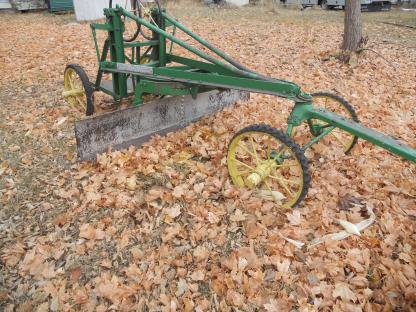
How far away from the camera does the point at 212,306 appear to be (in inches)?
102

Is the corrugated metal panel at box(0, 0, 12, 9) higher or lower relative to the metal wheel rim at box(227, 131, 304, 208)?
higher

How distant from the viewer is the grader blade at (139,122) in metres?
3.89

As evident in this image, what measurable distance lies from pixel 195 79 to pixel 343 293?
257cm

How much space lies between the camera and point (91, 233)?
3.16m

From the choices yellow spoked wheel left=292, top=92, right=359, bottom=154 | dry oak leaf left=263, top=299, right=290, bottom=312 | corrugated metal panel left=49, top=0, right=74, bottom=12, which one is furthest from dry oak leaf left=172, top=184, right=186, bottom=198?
corrugated metal panel left=49, top=0, right=74, bottom=12

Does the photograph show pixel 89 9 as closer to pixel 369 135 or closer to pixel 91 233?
pixel 91 233

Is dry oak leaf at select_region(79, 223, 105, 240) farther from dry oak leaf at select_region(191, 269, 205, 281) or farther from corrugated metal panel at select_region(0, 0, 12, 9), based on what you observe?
corrugated metal panel at select_region(0, 0, 12, 9)

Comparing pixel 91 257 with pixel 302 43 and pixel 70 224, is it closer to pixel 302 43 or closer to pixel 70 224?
pixel 70 224

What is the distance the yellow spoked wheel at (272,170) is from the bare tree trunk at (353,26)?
5.31 m

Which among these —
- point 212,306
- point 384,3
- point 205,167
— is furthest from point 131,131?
point 384,3

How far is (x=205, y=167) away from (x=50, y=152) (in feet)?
7.04

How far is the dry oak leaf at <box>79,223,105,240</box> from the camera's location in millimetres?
3143

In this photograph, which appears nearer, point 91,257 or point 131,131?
point 91,257

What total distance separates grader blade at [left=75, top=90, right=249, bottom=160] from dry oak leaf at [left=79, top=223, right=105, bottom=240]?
1051mm
